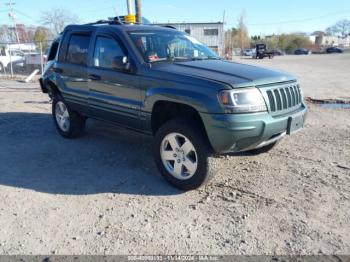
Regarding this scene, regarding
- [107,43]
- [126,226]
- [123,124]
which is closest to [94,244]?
[126,226]

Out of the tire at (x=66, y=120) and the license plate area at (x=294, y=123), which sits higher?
the license plate area at (x=294, y=123)

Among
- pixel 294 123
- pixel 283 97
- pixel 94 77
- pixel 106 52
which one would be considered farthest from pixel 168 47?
pixel 294 123

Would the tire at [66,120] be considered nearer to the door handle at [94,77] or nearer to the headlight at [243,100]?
the door handle at [94,77]

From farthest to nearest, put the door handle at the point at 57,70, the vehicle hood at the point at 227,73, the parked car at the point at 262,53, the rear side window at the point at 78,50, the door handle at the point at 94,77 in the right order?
the parked car at the point at 262,53, the door handle at the point at 57,70, the rear side window at the point at 78,50, the door handle at the point at 94,77, the vehicle hood at the point at 227,73

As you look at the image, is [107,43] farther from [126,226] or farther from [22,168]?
[126,226]

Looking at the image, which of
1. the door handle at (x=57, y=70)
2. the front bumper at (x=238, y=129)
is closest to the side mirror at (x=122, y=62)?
the front bumper at (x=238, y=129)

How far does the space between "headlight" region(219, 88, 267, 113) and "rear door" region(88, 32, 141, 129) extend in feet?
4.37

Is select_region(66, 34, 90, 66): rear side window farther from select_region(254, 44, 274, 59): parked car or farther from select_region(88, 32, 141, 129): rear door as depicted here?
select_region(254, 44, 274, 59): parked car

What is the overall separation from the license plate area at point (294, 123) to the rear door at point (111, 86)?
1898 millimetres

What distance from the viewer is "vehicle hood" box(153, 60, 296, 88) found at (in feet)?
12.0

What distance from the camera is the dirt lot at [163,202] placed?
302 cm

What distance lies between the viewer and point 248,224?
10.8 ft

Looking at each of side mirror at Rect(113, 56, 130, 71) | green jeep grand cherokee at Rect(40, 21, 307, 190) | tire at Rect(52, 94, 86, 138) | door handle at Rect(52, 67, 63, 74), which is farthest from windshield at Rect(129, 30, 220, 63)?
tire at Rect(52, 94, 86, 138)

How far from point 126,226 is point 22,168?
2.35m
